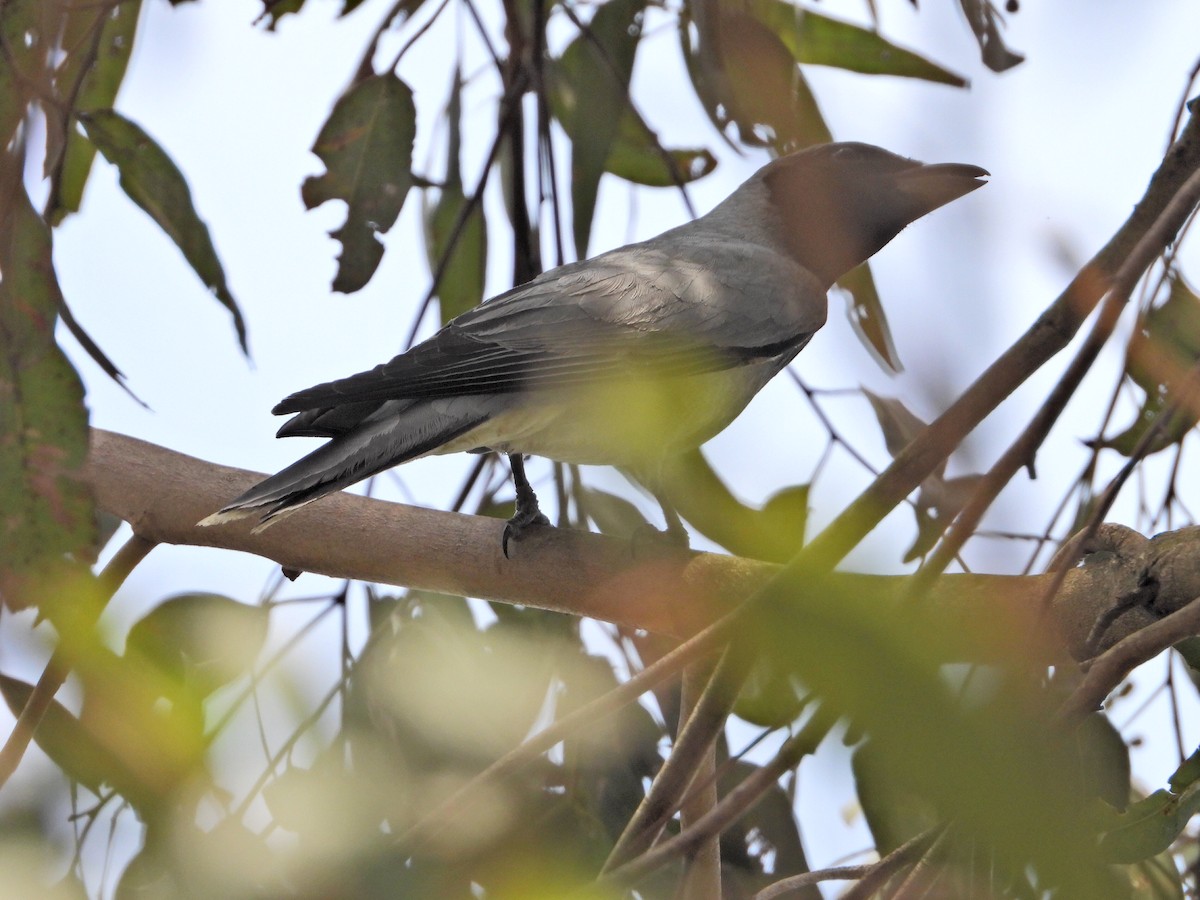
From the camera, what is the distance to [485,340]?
81.1 inches

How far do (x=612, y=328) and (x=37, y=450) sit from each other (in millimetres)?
1083

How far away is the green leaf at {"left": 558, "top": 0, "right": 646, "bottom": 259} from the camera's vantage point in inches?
98.0

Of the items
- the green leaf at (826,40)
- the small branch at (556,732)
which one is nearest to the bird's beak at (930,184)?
the green leaf at (826,40)

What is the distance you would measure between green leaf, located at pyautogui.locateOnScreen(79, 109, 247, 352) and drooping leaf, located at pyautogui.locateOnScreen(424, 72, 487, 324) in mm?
835

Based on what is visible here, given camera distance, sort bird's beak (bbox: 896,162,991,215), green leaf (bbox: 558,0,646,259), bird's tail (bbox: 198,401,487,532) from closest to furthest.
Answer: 1. bird's tail (bbox: 198,401,487,532)
2. green leaf (bbox: 558,0,646,259)
3. bird's beak (bbox: 896,162,991,215)

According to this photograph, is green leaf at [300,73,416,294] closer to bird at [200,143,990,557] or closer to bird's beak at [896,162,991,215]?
bird at [200,143,990,557]

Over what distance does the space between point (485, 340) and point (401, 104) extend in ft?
1.97

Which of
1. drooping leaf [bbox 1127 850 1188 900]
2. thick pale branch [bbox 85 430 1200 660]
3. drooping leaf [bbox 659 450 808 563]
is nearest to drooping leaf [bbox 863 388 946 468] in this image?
drooping leaf [bbox 659 450 808 563]

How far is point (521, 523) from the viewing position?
6.61ft

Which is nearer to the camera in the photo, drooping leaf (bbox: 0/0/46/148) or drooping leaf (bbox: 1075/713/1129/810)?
drooping leaf (bbox: 0/0/46/148)

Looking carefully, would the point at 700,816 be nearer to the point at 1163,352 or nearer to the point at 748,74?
the point at 1163,352

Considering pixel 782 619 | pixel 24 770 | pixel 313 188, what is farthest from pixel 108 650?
pixel 313 188

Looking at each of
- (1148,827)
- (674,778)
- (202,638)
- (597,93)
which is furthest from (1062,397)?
(597,93)

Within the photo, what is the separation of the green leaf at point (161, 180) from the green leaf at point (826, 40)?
109cm
